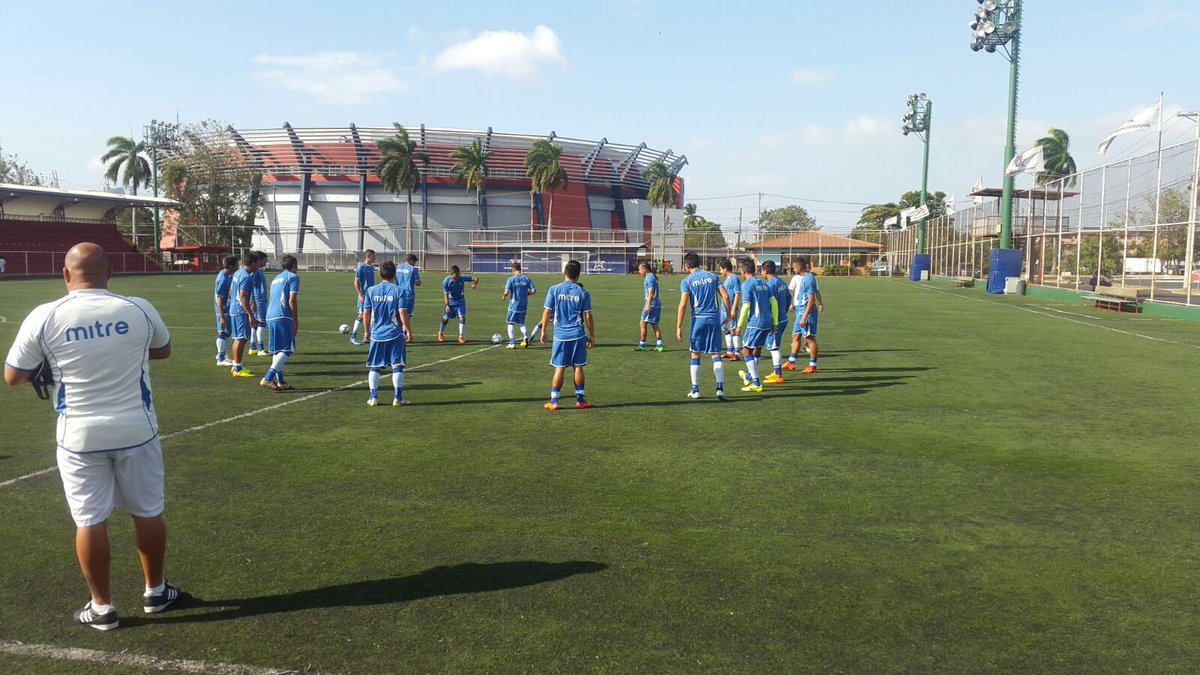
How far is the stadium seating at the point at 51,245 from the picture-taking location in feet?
175

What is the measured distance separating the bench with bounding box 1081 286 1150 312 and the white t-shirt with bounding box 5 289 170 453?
1183 inches

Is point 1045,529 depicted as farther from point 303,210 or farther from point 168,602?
point 303,210

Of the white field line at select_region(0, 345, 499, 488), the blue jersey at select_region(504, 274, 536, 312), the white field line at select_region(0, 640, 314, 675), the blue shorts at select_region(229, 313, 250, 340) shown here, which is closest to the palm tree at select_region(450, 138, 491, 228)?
the blue jersey at select_region(504, 274, 536, 312)

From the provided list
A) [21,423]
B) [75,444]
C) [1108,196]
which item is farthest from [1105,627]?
[1108,196]

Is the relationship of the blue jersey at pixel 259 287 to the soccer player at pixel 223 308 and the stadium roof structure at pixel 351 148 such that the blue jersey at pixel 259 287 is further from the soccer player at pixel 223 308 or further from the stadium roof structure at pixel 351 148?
the stadium roof structure at pixel 351 148

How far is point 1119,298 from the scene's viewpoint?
27.2 meters

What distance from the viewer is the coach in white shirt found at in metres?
4.15

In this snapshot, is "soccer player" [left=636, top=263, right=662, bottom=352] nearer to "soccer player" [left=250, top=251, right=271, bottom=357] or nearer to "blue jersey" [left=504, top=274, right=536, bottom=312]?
"blue jersey" [left=504, top=274, right=536, bottom=312]

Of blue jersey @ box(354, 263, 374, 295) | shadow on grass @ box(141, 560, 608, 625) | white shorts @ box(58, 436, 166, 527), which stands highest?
blue jersey @ box(354, 263, 374, 295)

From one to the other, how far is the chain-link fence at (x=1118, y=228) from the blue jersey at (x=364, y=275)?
22619 millimetres

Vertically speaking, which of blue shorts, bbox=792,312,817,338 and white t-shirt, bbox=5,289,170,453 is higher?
white t-shirt, bbox=5,289,170,453

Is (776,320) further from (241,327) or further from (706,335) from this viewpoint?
(241,327)

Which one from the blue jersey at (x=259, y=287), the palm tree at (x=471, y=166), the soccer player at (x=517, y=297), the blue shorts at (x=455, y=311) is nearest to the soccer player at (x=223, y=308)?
the blue jersey at (x=259, y=287)

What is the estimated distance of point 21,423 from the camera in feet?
30.3
